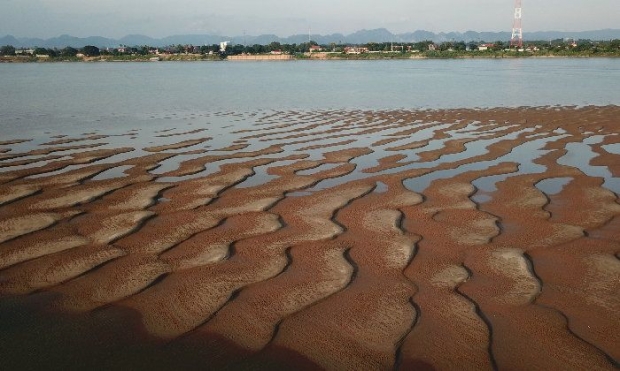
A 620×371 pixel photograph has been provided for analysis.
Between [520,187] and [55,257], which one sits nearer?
[55,257]

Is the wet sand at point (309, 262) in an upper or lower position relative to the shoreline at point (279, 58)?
lower

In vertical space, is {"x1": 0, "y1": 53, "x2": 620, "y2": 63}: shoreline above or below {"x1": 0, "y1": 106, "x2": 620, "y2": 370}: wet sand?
above

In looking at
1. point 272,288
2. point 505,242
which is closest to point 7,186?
point 272,288

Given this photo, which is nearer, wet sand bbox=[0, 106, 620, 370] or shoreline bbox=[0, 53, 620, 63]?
wet sand bbox=[0, 106, 620, 370]

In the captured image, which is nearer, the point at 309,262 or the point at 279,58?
the point at 309,262

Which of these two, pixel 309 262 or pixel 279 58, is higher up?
pixel 279 58

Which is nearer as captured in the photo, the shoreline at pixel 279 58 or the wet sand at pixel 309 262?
the wet sand at pixel 309 262

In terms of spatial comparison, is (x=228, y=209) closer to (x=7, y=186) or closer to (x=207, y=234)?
(x=207, y=234)

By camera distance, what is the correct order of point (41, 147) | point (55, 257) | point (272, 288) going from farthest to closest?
point (41, 147), point (55, 257), point (272, 288)
